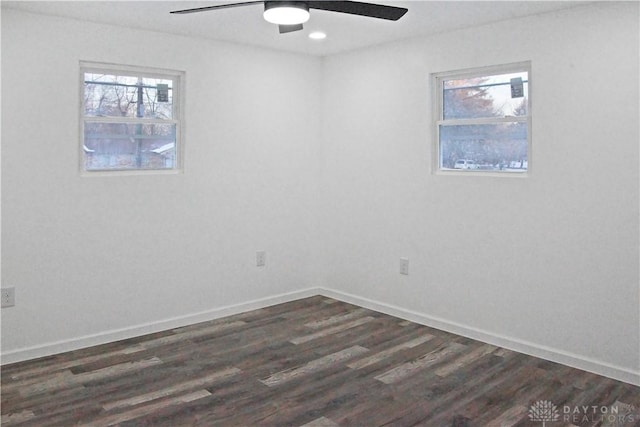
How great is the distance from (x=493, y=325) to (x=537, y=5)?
221 centimetres

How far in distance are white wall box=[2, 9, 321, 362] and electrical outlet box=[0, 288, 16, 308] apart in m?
0.03

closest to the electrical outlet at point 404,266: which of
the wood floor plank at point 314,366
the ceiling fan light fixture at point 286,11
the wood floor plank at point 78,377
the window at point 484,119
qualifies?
the window at point 484,119

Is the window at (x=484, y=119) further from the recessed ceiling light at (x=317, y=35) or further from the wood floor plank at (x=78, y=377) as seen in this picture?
the wood floor plank at (x=78, y=377)

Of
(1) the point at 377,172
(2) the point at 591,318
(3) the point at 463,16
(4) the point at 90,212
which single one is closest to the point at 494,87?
(3) the point at 463,16

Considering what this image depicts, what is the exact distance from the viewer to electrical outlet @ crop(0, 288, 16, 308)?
3676 millimetres

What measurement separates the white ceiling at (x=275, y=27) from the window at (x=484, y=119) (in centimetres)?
40

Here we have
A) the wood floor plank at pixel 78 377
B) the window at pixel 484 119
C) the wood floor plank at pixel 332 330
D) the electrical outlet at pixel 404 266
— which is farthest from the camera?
the electrical outlet at pixel 404 266

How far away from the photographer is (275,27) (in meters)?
4.23

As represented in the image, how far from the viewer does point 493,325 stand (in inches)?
164

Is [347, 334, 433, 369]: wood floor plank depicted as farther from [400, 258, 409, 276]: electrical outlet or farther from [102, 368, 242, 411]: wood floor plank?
[102, 368, 242, 411]: wood floor plank

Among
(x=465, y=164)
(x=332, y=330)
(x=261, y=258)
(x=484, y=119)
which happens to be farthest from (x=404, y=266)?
(x=484, y=119)

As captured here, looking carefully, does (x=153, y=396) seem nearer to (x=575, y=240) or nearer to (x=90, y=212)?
(x=90, y=212)

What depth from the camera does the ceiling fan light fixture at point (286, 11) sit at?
2.87 m

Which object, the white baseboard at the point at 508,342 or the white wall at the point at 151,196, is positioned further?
the white wall at the point at 151,196
